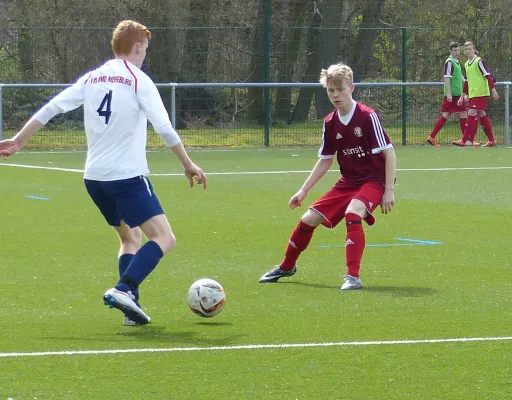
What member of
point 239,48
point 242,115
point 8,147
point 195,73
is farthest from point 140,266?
point 239,48

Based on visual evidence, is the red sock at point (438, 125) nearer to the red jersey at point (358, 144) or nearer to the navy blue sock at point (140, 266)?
the red jersey at point (358, 144)

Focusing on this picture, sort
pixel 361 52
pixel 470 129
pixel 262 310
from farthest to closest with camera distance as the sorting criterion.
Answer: pixel 361 52, pixel 470 129, pixel 262 310

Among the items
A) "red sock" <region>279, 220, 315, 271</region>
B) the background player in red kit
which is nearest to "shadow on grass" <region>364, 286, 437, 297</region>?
the background player in red kit

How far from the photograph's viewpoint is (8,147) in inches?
294

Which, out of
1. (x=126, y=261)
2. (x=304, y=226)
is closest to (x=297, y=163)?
(x=304, y=226)

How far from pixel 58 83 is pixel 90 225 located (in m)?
13.8

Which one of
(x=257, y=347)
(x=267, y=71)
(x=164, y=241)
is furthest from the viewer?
(x=267, y=71)

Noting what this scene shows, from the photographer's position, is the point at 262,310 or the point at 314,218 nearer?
the point at 262,310

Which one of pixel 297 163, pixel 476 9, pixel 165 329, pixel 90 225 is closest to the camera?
pixel 165 329

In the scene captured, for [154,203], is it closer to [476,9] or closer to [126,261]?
[126,261]

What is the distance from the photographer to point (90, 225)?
41.2 feet

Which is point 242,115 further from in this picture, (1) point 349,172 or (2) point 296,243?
(2) point 296,243

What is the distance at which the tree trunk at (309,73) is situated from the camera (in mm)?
26688

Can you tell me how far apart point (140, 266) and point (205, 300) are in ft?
1.70
